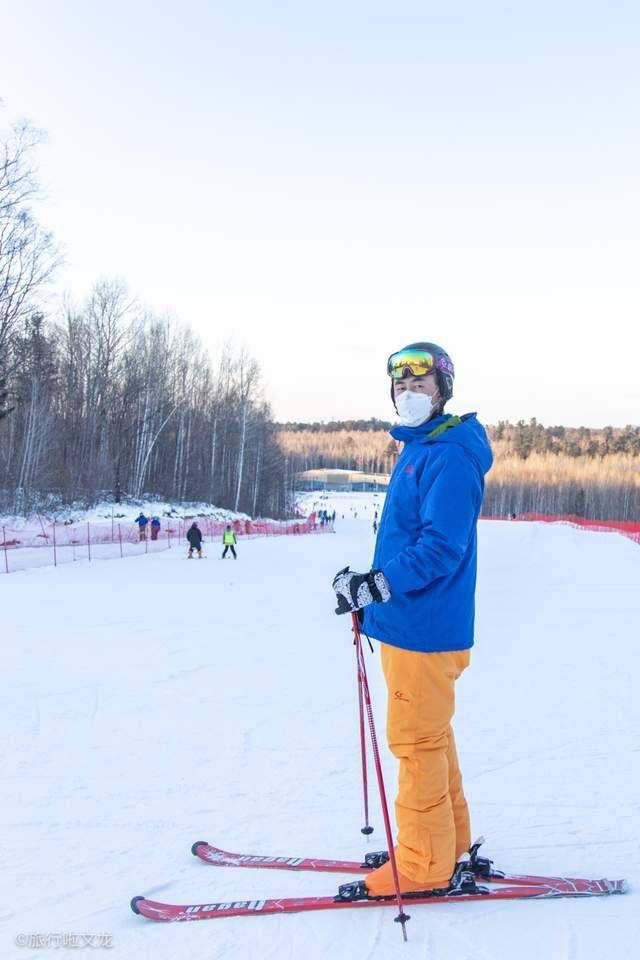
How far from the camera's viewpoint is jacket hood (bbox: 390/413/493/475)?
7.89 feet

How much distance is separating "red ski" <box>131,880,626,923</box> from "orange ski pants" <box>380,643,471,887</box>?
0.11m

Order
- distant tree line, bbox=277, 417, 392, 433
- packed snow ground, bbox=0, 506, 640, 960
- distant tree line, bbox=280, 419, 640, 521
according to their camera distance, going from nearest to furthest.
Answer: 1. packed snow ground, bbox=0, 506, 640, 960
2. distant tree line, bbox=280, 419, 640, 521
3. distant tree line, bbox=277, 417, 392, 433

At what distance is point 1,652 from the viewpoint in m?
6.88

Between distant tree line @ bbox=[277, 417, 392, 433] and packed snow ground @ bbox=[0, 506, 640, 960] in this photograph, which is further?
distant tree line @ bbox=[277, 417, 392, 433]

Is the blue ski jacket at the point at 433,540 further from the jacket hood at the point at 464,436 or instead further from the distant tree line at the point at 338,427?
the distant tree line at the point at 338,427

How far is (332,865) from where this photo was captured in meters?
2.67

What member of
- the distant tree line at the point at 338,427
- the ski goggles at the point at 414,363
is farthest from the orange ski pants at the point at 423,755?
the distant tree line at the point at 338,427

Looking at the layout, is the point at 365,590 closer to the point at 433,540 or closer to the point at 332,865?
the point at 433,540

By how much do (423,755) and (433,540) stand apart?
76 cm

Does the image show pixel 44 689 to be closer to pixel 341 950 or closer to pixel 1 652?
pixel 1 652

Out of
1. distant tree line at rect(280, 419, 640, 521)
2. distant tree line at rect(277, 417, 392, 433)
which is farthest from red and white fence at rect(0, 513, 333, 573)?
distant tree line at rect(277, 417, 392, 433)

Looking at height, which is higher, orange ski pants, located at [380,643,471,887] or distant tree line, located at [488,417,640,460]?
distant tree line, located at [488,417,640,460]

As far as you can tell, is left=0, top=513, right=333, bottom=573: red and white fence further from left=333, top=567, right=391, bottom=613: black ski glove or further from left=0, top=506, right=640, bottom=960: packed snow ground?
left=333, top=567, right=391, bottom=613: black ski glove

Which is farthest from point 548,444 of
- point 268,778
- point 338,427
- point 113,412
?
point 268,778
